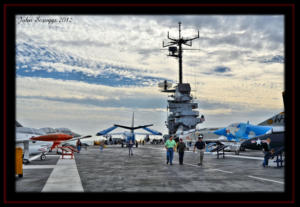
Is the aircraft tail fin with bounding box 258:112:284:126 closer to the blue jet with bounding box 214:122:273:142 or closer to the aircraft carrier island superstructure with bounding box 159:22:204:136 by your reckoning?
the blue jet with bounding box 214:122:273:142

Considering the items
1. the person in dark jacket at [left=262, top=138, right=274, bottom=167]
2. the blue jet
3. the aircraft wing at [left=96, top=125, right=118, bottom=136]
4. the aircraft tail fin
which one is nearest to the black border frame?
the person in dark jacket at [left=262, top=138, right=274, bottom=167]

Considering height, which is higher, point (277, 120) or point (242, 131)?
point (277, 120)

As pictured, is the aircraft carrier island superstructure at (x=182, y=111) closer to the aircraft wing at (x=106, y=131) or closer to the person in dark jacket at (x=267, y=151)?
the aircraft wing at (x=106, y=131)

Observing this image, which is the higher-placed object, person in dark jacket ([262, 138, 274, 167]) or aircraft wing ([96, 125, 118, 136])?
aircraft wing ([96, 125, 118, 136])

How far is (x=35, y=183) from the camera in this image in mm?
10609
